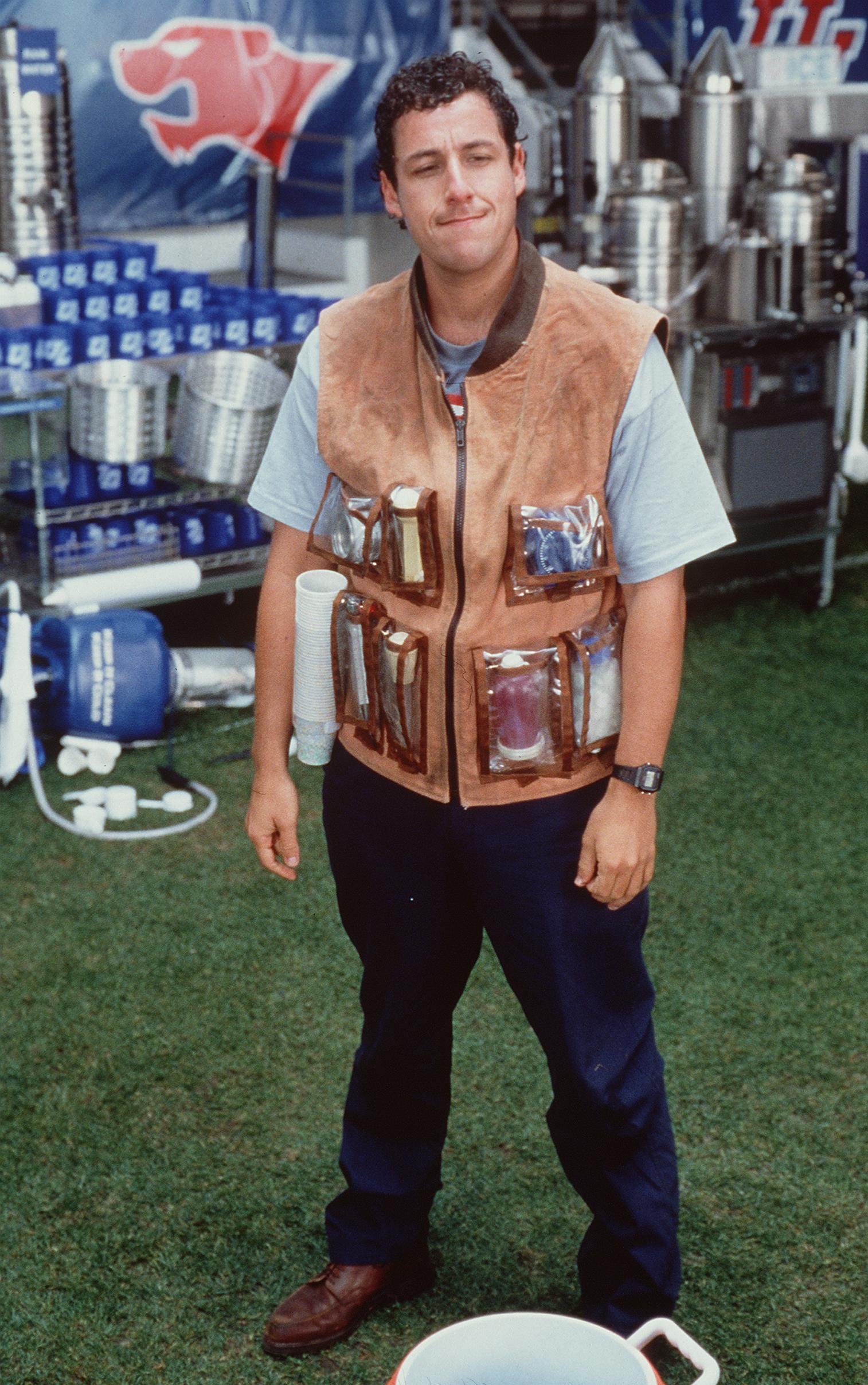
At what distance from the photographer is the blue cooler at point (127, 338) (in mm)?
4727

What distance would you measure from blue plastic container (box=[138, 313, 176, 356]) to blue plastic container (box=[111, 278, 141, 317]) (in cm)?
17

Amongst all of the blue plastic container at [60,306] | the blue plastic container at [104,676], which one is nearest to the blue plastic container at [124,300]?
the blue plastic container at [60,306]

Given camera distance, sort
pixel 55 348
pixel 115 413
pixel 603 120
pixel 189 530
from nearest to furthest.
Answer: pixel 115 413
pixel 55 348
pixel 189 530
pixel 603 120

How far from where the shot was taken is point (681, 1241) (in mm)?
2393

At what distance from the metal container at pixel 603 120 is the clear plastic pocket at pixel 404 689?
14.7 feet

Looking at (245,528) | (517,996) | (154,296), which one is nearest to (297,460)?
(517,996)

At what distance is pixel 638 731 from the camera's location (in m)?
1.80

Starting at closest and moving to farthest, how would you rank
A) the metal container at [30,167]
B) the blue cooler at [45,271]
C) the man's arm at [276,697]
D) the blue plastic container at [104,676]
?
1. the man's arm at [276,697]
2. the blue plastic container at [104,676]
3. the blue cooler at [45,271]
4. the metal container at [30,167]

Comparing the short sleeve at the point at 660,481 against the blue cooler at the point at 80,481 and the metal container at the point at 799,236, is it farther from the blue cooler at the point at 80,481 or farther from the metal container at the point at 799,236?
the metal container at the point at 799,236

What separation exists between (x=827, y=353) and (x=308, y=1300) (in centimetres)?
407

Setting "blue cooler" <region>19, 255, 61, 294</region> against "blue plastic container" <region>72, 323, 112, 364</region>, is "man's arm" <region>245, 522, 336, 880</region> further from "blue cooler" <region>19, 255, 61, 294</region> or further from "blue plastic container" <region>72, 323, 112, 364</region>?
"blue cooler" <region>19, 255, 61, 294</region>

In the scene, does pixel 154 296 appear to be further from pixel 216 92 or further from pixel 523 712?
pixel 523 712

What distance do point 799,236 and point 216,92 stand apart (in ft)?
11.3

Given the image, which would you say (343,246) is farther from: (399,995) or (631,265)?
(399,995)
